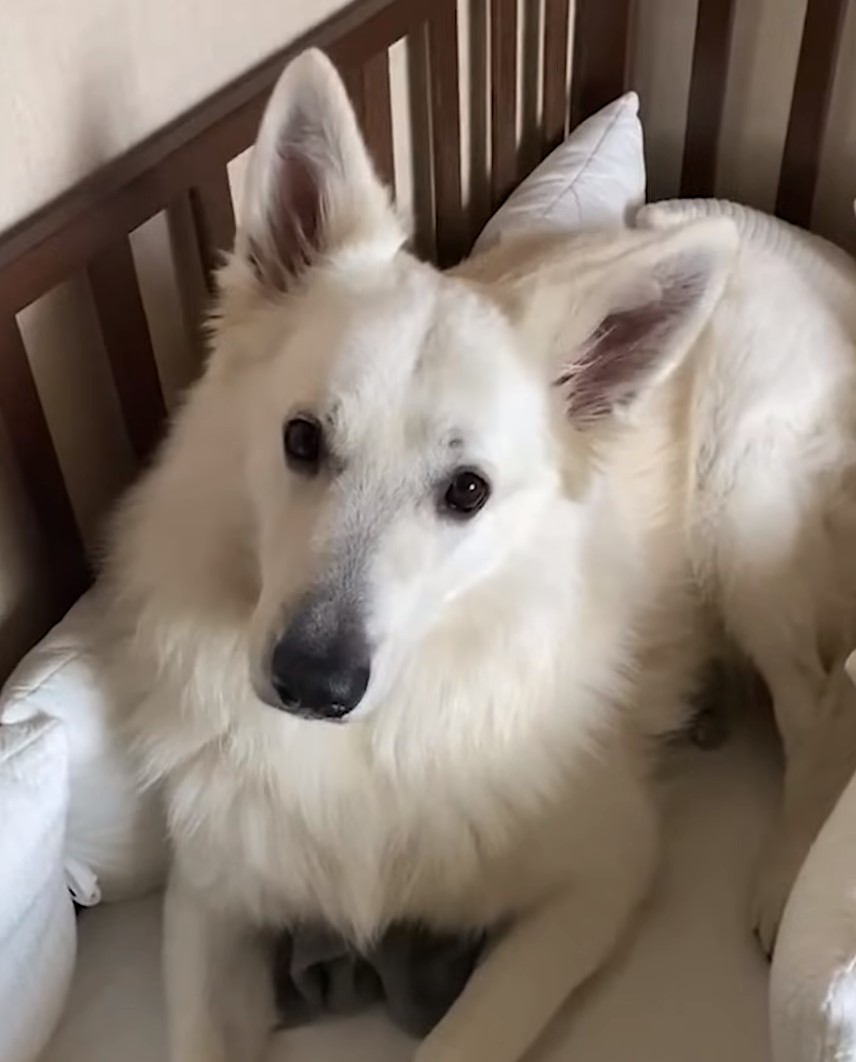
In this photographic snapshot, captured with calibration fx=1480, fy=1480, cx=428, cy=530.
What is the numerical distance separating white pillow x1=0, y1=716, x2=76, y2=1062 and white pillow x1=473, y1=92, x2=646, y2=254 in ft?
3.08

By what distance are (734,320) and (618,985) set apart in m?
0.80

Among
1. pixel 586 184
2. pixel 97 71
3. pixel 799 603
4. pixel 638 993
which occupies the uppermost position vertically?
pixel 97 71

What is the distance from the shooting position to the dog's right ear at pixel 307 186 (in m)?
1.35

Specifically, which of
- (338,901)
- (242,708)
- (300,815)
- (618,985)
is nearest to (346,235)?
(242,708)

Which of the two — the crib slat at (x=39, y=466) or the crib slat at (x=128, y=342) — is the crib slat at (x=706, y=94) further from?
the crib slat at (x=39, y=466)

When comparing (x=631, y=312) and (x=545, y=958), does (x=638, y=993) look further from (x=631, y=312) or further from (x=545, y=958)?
(x=631, y=312)

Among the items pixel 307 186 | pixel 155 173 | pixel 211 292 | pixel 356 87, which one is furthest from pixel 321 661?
pixel 356 87

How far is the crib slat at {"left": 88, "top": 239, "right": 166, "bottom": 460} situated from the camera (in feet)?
5.21

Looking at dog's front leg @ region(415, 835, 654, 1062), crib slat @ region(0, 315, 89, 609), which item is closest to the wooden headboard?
crib slat @ region(0, 315, 89, 609)

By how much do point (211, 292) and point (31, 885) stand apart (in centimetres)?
76

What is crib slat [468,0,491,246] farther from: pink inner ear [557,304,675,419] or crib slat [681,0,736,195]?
pink inner ear [557,304,675,419]

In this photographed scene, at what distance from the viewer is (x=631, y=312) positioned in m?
1.39

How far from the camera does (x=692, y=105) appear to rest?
2.33 m

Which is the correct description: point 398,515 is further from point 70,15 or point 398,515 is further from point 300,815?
point 70,15
